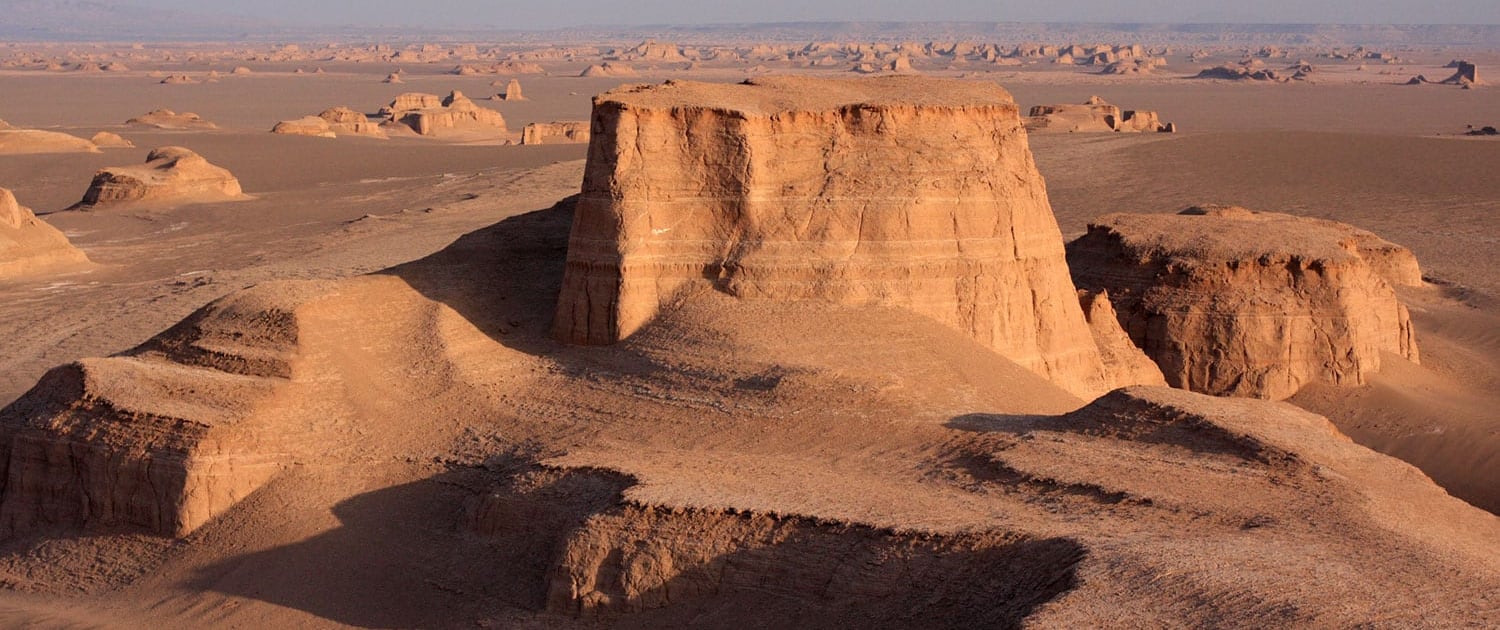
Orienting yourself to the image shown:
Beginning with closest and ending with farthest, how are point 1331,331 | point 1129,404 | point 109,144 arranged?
point 1129,404 < point 1331,331 < point 109,144

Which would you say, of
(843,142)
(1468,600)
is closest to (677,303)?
(843,142)

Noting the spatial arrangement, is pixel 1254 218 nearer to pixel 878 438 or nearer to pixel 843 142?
pixel 843 142

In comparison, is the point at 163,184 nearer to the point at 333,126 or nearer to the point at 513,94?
the point at 333,126

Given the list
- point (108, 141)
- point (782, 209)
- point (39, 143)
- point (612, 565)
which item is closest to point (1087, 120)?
point (108, 141)

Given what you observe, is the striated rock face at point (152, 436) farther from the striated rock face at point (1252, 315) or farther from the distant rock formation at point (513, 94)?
the distant rock formation at point (513, 94)

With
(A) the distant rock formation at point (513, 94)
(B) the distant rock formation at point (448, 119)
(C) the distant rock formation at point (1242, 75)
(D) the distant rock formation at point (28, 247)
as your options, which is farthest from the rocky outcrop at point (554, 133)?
(C) the distant rock formation at point (1242, 75)

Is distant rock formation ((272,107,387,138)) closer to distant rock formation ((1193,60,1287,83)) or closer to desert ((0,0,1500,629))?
desert ((0,0,1500,629))
